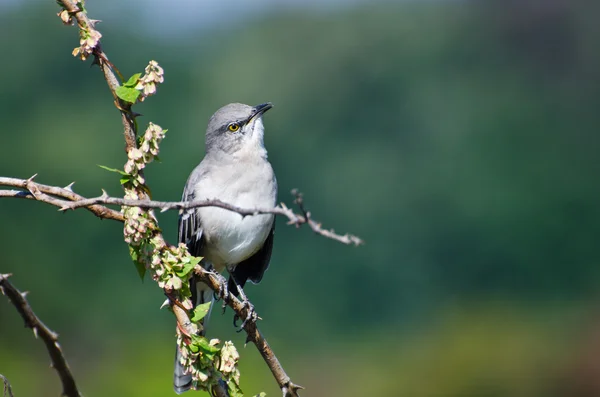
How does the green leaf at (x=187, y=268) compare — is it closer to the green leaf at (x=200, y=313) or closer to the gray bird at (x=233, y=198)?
the green leaf at (x=200, y=313)

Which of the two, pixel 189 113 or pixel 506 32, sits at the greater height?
pixel 506 32

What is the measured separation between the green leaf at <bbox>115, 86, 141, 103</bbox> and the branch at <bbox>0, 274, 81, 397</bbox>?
804 millimetres

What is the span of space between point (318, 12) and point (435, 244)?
2085cm

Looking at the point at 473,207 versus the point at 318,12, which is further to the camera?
the point at 318,12

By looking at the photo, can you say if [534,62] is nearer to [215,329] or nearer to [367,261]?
[367,261]

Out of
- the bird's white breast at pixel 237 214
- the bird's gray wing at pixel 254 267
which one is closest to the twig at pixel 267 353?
the bird's white breast at pixel 237 214

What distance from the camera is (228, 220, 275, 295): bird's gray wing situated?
6.26 meters

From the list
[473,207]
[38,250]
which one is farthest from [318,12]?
[38,250]

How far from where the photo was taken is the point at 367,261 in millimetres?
31578

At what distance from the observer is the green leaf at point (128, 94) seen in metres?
3.35

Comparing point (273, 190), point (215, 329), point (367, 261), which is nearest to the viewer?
point (273, 190)

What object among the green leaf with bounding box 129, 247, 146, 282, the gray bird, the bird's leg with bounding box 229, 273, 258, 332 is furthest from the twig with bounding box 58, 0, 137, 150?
the gray bird

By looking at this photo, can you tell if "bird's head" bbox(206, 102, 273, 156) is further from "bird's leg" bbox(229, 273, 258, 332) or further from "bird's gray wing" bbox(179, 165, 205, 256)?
"bird's leg" bbox(229, 273, 258, 332)

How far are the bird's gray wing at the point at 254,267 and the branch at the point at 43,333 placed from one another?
3207 millimetres
